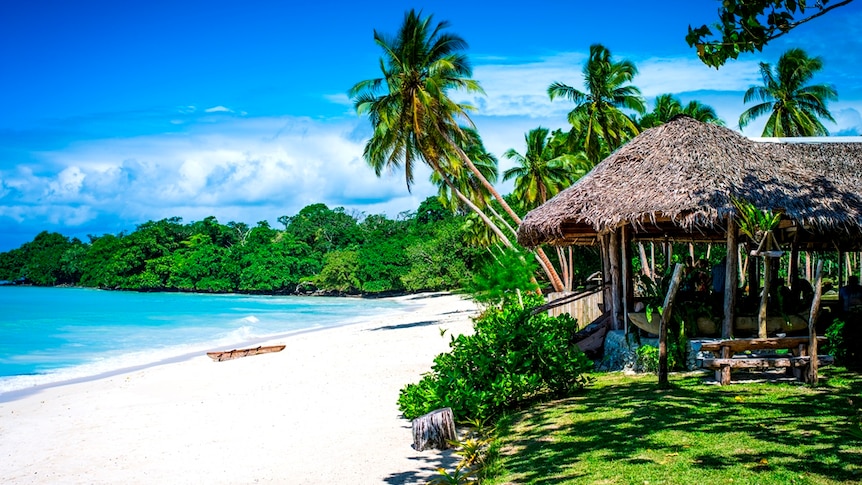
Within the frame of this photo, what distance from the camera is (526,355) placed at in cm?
783

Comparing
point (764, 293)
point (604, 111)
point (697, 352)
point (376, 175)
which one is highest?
point (604, 111)

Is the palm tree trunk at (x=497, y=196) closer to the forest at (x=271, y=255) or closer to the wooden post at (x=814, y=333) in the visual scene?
the wooden post at (x=814, y=333)

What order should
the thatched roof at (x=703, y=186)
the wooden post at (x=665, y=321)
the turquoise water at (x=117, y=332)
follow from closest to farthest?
the wooden post at (x=665, y=321) < the thatched roof at (x=703, y=186) < the turquoise water at (x=117, y=332)

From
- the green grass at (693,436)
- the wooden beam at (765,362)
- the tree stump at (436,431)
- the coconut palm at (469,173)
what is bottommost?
the tree stump at (436,431)

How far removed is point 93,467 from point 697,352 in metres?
7.02

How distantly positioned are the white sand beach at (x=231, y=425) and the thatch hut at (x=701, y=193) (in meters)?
3.66

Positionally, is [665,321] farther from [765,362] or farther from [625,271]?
[625,271]

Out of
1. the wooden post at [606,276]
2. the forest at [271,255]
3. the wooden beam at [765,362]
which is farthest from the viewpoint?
the forest at [271,255]

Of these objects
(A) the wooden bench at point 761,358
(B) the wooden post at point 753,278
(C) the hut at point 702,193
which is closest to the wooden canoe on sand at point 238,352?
(C) the hut at point 702,193

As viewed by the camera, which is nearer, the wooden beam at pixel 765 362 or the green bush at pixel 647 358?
the wooden beam at pixel 765 362

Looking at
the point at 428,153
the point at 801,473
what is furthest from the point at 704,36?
the point at 428,153

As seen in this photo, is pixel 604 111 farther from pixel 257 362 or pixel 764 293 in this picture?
pixel 764 293

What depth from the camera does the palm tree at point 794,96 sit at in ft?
83.7

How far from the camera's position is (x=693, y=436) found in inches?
217
